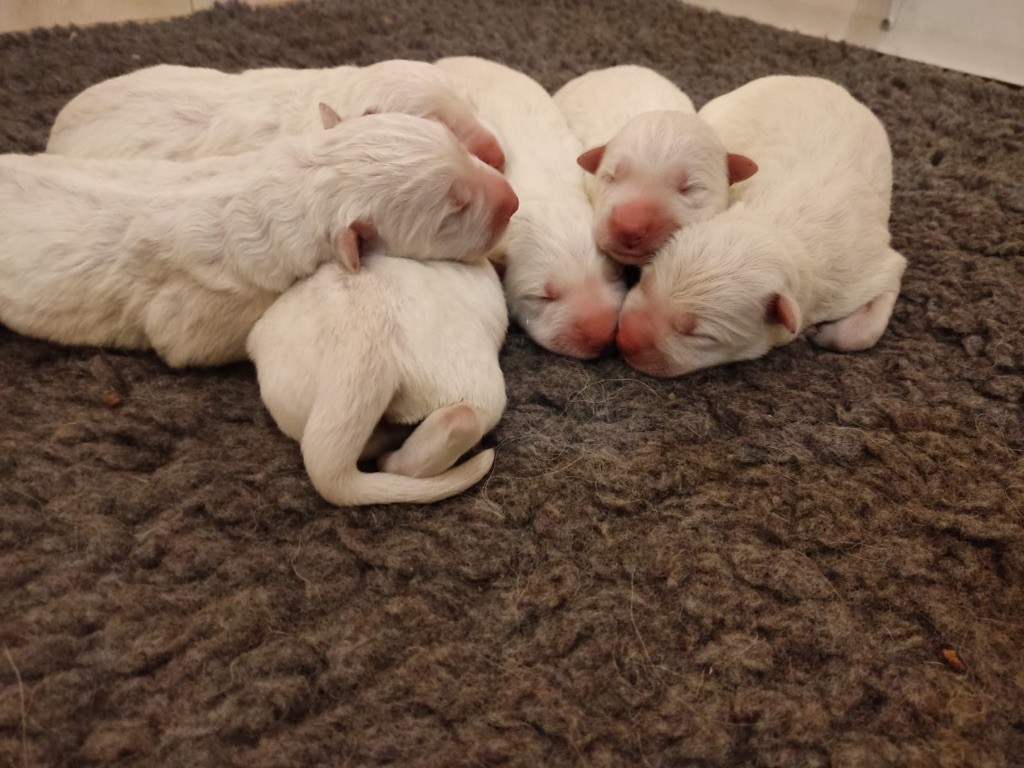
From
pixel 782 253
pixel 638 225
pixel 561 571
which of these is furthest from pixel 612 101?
pixel 561 571

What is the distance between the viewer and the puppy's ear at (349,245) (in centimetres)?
163

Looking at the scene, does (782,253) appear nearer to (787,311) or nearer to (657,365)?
(787,311)

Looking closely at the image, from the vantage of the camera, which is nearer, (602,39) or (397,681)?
(397,681)

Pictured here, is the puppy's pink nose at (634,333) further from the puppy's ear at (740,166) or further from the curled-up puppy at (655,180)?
the puppy's ear at (740,166)

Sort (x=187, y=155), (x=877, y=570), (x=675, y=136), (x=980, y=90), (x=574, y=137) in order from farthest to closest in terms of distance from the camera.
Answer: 1. (x=980, y=90)
2. (x=574, y=137)
3. (x=187, y=155)
4. (x=675, y=136)
5. (x=877, y=570)

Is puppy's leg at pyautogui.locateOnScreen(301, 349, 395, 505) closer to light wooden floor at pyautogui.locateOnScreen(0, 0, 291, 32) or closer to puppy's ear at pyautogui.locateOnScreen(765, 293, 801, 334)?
puppy's ear at pyautogui.locateOnScreen(765, 293, 801, 334)

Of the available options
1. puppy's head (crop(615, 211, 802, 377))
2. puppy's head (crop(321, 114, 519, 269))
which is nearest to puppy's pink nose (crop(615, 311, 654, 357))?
puppy's head (crop(615, 211, 802, 377))

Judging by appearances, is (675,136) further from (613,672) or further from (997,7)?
(997,7)

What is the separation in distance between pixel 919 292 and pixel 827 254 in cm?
35

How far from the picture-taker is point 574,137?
2.33 meters

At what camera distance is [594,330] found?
185 centimetres

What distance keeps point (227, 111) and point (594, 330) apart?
3.98ft

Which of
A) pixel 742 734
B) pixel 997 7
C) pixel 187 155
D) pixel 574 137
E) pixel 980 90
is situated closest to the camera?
pixel 742 734

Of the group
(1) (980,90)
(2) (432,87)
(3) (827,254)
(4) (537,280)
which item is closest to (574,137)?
(2) (432,87)
